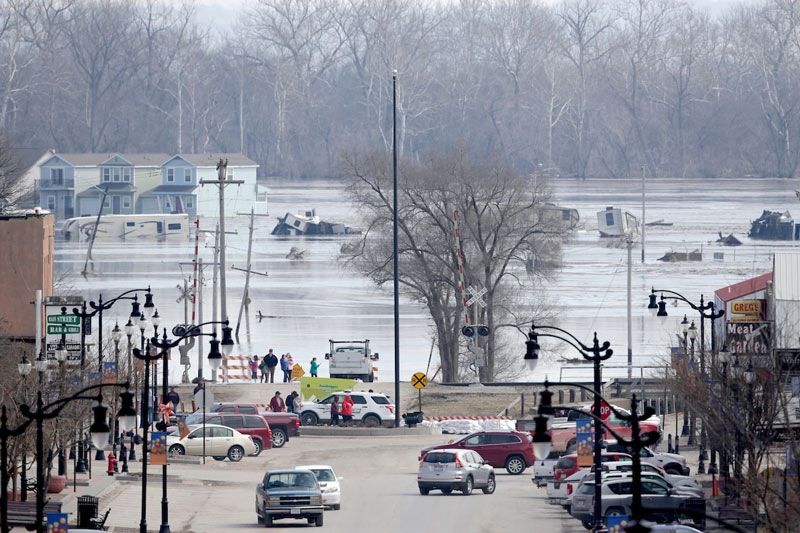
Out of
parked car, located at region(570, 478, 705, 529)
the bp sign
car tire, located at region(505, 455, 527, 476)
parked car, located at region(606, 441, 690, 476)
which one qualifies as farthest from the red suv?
the bp sign

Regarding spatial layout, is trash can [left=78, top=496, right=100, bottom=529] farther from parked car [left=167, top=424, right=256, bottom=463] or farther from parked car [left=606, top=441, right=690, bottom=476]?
parked car [left=606, top=441, right=690, bottom=476]

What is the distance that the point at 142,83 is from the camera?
187m

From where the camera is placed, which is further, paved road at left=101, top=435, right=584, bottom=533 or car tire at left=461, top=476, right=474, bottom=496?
car tire at left=461, top=476, right=474, bottom=496

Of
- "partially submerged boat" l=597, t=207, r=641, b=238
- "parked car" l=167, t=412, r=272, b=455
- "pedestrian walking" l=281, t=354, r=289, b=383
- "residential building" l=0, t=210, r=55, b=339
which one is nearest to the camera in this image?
"parked car" l=167, t=412, r=272, b=455

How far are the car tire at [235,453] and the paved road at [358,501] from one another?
7.4 inches

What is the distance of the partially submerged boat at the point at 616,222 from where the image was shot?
121000 millimetres

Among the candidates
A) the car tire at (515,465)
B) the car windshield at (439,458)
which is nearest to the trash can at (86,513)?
the car windshield at (439,458)

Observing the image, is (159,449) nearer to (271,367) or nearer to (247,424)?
(247,424)

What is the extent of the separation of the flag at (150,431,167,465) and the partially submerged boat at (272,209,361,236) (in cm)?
10927

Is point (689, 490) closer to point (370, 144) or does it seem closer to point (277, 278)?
point (277, 278)

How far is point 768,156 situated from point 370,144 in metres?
49.9

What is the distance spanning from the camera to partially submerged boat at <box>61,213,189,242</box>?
425ft

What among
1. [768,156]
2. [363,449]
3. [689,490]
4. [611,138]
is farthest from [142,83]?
[689,490]

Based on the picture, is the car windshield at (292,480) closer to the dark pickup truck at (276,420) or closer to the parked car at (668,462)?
the parked car at (668,462)
